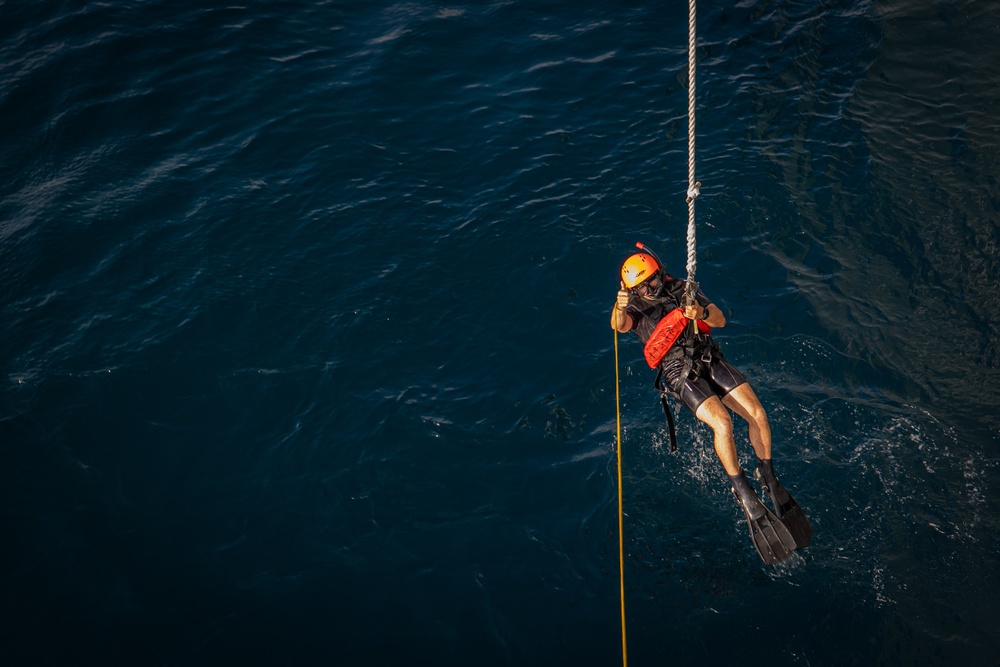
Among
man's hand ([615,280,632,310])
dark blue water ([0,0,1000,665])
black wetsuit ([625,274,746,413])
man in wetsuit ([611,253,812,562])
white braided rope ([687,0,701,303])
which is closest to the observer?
white braided rope ([687,0,701,303])

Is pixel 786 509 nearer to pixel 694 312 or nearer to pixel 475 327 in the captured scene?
pixel 694 312

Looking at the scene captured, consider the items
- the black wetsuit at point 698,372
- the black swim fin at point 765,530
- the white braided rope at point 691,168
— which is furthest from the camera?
the black wetsuit at point 698,372

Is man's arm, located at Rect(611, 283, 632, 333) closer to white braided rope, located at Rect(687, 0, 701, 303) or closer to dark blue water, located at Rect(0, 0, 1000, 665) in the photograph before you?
white braided rope, located at Rect(687, 0, 701, 303)

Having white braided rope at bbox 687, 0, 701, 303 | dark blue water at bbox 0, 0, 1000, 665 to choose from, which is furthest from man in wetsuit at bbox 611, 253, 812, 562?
dark blue water at bbox 0, 0, 1000, 665

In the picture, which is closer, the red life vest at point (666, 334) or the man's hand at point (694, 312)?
the man's hand at point (694, 312)

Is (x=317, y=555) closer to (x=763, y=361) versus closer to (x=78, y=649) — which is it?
(x=78, y=649)

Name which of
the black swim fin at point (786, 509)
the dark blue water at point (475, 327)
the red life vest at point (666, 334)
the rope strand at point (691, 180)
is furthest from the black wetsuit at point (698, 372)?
the dark blue water at point (475, 327)

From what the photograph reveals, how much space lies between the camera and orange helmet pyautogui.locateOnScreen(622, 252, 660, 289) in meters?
9.81

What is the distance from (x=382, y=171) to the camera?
15.0 meters

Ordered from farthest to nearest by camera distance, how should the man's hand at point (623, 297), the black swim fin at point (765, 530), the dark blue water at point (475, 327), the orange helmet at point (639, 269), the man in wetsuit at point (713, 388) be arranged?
the dark blue water at point (475, 327) < the orange helmet at point (639, 269) < the man's hand at point (623, 297) < the man in wetsuit at point (713, 388) < the black swim fin at point (765, 530)

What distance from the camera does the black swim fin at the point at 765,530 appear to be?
8.75m

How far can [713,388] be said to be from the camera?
936 cm

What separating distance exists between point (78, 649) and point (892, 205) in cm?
1402

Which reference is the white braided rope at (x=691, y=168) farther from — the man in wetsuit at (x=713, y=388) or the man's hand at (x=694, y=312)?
the man in wetsuit at (x=713, y=388)
